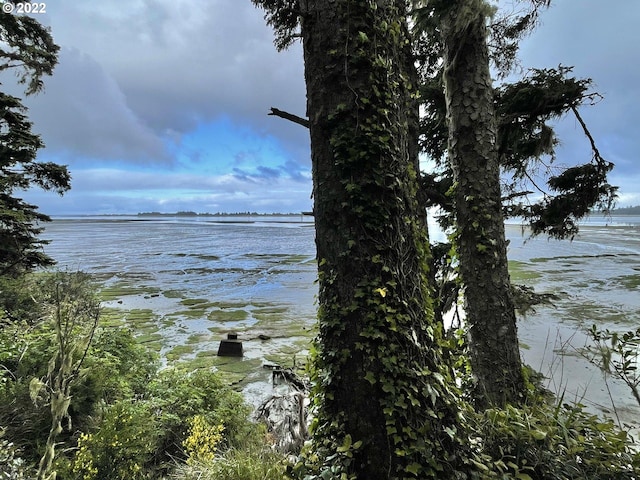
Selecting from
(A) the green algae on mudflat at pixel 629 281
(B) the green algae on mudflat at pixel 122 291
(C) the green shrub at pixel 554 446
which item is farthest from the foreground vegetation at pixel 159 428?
(A) the green algae on mudflat at pixel 629 281

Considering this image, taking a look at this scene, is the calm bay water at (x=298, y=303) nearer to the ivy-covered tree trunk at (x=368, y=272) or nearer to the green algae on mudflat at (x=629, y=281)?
the green algae on mudflat at (x=629, y=281)

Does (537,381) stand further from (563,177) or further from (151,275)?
(151,275)

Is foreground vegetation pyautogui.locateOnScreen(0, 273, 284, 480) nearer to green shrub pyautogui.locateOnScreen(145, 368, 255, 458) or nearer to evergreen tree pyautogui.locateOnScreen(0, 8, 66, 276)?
green shrub pyautogui.locateOnScreen(145, 368, 255, 458)

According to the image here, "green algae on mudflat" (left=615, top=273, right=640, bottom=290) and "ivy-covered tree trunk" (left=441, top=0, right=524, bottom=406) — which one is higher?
"ivy-covered tree trunk" (left=441, top=0, right=524, bottom=406)

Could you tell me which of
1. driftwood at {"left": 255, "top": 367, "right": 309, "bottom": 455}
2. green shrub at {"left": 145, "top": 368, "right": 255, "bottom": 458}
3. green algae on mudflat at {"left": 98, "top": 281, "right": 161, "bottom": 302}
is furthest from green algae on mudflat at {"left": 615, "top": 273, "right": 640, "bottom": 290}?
green algae on mudflat at {"left": 98, "top": 281, "right": 161, "bottom": 302}

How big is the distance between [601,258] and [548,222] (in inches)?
1026

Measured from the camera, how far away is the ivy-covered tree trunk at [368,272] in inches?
75.0

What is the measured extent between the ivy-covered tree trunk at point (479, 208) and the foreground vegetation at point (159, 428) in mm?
378

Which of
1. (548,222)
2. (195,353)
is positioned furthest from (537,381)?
(195,353)

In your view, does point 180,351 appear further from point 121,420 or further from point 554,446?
point 554,446

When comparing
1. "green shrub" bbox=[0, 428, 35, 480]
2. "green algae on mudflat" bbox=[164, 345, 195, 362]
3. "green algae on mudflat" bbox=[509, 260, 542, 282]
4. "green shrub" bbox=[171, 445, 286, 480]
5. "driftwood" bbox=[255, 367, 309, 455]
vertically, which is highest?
"green shrub" bbox=[0, 428, 35, 480]

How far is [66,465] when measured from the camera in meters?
2.85

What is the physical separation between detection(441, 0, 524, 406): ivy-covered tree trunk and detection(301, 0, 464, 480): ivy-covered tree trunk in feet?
6.55

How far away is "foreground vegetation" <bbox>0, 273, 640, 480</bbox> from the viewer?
6.11 ft
